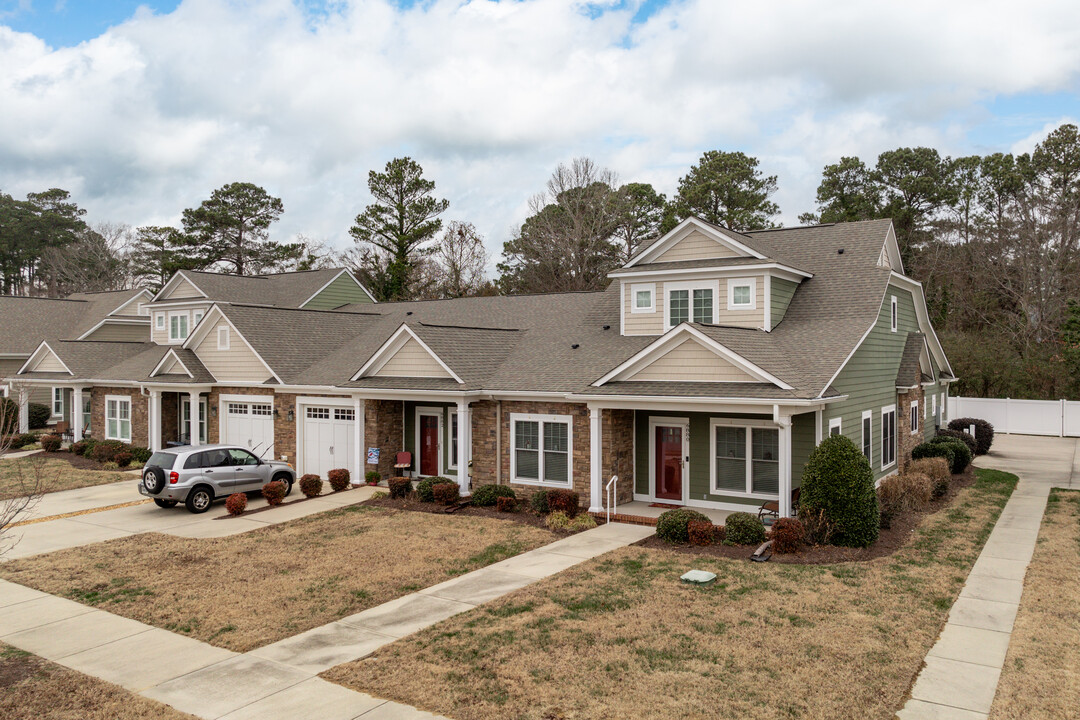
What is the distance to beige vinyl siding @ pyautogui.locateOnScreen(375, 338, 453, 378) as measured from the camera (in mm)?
19469

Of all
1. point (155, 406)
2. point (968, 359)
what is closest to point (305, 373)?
point (155, 406)

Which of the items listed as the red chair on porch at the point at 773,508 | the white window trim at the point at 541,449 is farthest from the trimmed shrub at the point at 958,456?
the white window trim at the point at 541,449

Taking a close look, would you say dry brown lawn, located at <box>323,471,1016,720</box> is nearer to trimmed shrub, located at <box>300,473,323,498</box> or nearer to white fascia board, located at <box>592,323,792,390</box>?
white fascia board, located at <box>592,323,792,390</box>

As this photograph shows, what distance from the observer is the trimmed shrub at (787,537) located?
1305cm

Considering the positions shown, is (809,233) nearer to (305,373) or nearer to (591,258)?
(305,373)

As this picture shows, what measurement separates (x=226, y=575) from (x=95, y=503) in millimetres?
9322

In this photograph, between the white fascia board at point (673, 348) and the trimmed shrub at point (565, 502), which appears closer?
the white fascia board at point (673, 348)

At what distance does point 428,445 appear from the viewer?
70.4 ft

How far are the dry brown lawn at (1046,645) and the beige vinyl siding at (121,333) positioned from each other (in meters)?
40.4

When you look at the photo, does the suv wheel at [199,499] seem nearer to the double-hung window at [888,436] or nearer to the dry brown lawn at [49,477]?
the dry brown lawn at [49,477]

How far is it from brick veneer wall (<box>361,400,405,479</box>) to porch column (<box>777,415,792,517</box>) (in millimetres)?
11352

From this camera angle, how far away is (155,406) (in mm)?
25625

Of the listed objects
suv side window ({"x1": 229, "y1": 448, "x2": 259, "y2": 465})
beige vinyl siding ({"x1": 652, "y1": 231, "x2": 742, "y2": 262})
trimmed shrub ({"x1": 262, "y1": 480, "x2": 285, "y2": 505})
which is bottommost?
trimmed shrub ({"x1": 262, "y1": 480, "x2": 285, "y2": 505})

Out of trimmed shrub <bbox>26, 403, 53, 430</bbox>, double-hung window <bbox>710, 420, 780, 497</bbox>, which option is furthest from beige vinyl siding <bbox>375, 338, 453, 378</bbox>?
trimmed shrub <bbox>26, 403, 53, 430</bbox>
